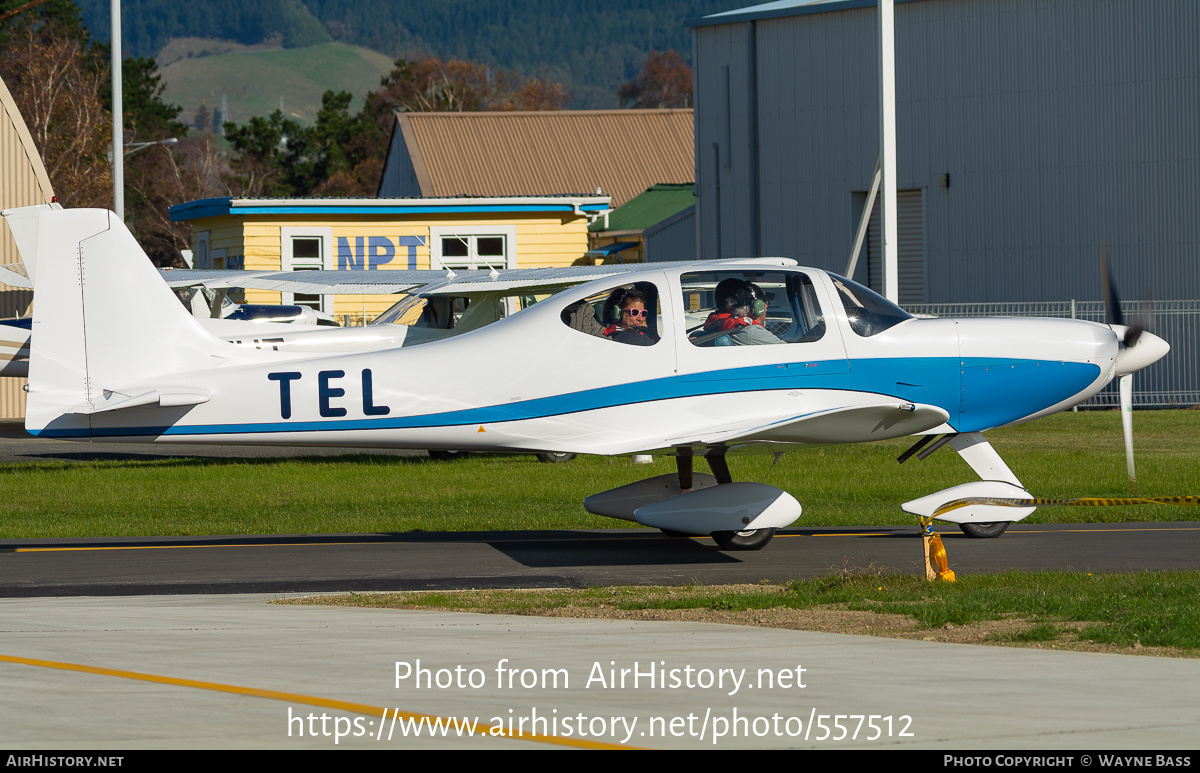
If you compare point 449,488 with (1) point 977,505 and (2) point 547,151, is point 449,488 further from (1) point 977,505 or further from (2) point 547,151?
(2) point 547,151

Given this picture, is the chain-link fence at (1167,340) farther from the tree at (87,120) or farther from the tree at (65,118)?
the tree at (65,118)

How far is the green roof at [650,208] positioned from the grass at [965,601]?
150ft

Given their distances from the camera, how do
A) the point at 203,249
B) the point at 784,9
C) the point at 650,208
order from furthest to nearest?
the point at 650,208, the point at 203,249, the point at 784,9

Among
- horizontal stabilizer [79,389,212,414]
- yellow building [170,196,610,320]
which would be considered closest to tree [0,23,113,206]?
yellow building [170,196,610,320]

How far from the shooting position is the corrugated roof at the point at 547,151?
6144 cm

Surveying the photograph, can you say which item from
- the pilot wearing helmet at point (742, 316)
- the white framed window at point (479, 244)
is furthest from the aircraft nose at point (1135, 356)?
the white framed window at point (479, 244)

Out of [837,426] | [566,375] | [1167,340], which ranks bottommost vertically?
[1167,340]

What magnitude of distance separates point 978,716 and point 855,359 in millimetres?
5873

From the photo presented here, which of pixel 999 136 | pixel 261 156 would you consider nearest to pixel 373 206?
pixel 999 136

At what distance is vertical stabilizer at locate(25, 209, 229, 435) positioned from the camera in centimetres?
1095

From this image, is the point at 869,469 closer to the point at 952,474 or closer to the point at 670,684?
the point at 952,474

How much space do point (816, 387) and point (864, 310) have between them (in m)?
0.79

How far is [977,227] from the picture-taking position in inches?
1347

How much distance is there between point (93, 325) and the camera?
11078mm
